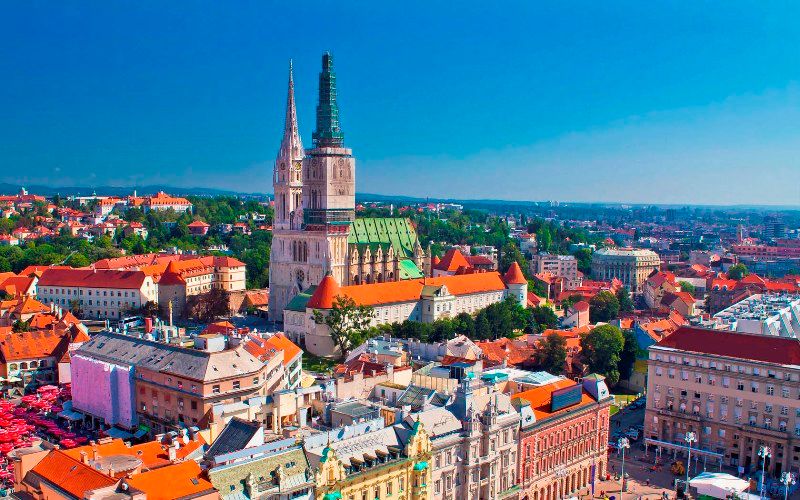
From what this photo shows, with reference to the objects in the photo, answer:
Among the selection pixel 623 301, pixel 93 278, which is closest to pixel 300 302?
pixel 93 278

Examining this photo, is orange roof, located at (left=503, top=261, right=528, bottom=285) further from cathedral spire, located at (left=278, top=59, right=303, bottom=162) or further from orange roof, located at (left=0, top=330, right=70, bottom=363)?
orange roof, located at (left=0, top=330, right=70, bottom=363)

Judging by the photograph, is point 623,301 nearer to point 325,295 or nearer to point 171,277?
point 325,295

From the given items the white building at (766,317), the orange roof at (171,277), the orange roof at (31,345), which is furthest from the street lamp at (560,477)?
the orange roof at (171,277)

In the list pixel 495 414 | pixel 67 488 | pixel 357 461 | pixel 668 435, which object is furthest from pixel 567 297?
pixel 67 488

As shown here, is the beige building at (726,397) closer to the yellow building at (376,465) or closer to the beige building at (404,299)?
the yellow building at (376,465)

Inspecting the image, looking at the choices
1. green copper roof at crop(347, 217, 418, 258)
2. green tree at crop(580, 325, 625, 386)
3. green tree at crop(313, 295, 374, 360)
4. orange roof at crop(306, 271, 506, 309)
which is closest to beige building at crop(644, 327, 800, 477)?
green tree at crop(580, 325, 625, 386)
